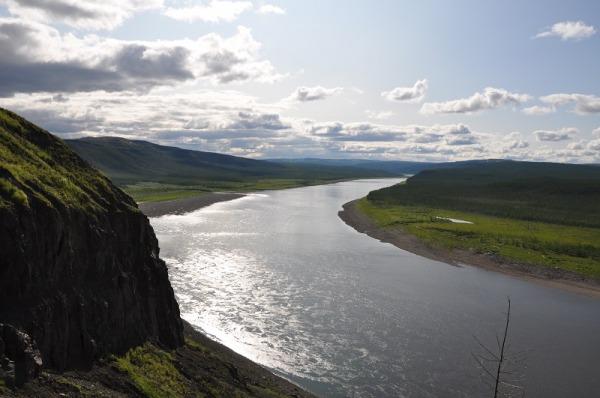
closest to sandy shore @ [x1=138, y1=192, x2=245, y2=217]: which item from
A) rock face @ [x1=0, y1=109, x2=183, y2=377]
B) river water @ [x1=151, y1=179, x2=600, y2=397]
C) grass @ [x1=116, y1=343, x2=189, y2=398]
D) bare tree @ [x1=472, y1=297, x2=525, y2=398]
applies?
river water @ [x1=151, y1=179, x2=600, y2=397]

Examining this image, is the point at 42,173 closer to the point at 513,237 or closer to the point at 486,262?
the point at 486,262

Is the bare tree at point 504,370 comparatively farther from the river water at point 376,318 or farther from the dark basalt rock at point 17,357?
the dark basalt rock at point 17,357

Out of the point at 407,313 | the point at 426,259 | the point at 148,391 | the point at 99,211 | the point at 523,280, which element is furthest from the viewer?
the point at 426,259

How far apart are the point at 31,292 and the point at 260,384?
55.1 feet

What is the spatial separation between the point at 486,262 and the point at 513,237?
20139 mm

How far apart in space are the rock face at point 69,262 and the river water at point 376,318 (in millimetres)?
12368

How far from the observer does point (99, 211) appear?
2852 cm

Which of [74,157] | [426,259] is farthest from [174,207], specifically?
[74,157]

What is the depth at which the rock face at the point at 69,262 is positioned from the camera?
2094 cm

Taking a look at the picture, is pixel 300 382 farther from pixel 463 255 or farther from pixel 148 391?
pixel 463 255

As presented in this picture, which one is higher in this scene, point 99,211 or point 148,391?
point 99,211

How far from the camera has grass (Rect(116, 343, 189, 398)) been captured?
80.0 feet

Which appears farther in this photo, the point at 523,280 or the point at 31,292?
the point at 523,280

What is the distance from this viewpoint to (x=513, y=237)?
97750mm
